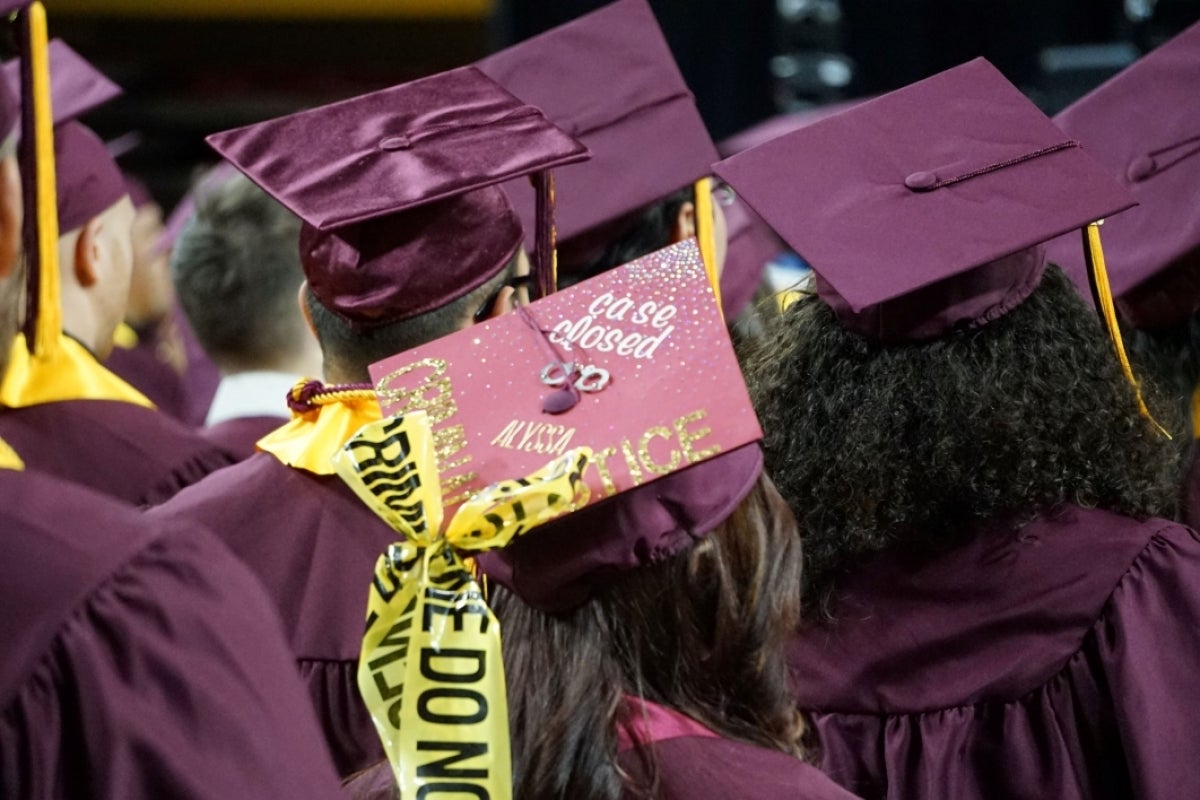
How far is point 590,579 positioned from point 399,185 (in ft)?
2.51

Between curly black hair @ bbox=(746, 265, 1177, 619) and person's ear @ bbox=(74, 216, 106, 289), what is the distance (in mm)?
1481

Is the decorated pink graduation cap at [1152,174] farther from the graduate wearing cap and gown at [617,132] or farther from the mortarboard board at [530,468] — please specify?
the mortarboard board at [530,468]

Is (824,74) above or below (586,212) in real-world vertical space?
below

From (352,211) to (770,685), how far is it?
82 cm

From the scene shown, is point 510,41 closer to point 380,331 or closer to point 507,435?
point 380,331

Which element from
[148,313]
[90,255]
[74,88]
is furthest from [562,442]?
[148,313]

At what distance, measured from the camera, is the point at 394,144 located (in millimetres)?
2070

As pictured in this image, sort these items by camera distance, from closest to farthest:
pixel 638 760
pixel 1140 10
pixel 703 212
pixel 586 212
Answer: pixel 638 760 → pixel 586 212 → pixel 703 212 → pixel 1140 10

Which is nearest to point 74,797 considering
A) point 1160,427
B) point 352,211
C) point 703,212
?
point 352,211

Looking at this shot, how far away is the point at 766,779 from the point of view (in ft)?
4.49

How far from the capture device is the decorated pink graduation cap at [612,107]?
2.59 meters

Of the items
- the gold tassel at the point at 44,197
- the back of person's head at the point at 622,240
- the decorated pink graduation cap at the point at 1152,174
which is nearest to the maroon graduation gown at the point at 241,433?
the gold tassel at the point at 44,197

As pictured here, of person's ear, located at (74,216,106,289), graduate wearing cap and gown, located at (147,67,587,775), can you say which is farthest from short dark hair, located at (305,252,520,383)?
person's ear, located at (74,216,106,289)

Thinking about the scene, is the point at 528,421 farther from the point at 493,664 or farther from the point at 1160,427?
the point at 1160,427
